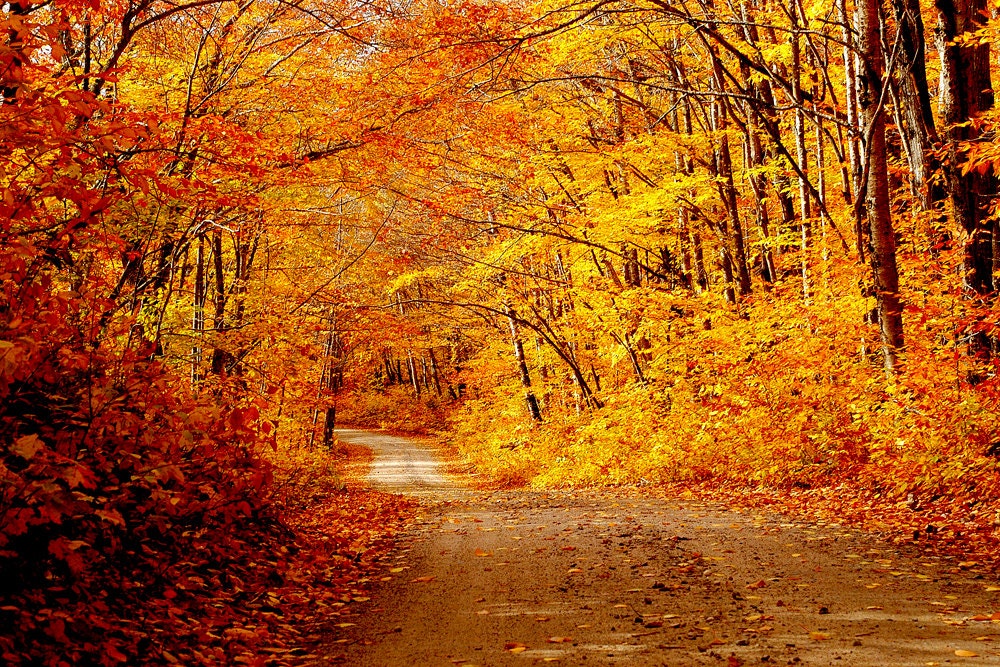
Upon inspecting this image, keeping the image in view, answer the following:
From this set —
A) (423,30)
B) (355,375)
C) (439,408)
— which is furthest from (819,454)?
(355,375)

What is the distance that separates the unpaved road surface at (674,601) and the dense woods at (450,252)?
3.03 feet

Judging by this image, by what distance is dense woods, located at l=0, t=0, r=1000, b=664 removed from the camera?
5.54 metres

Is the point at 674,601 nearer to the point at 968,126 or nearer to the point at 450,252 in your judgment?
the point at 968,126

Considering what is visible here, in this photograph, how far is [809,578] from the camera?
6367mm

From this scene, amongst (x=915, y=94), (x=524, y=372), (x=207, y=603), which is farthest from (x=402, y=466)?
(x=207, y=603)

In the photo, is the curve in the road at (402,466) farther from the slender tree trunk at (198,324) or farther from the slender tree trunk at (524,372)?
the slender tree trunk at (198,324)

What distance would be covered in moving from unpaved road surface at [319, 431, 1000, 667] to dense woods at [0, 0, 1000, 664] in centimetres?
92

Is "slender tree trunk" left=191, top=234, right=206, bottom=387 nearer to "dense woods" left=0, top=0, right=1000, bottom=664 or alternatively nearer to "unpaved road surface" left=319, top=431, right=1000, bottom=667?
"dense woods" left=0, top=0, right=1000, bottom=664

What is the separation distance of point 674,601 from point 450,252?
15822 mm

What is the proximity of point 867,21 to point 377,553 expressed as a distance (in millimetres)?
9232

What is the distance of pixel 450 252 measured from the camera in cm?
2103

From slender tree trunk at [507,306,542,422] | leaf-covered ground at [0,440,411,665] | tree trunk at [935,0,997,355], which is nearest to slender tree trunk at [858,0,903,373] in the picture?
A: tree trunk at [935,0,997,355]

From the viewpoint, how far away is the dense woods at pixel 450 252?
5.54 meters

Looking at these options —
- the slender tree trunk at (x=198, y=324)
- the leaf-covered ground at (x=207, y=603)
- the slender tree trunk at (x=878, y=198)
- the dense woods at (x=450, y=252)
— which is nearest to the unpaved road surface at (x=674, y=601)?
the leaf-covered ground at (x=207, y=603)
